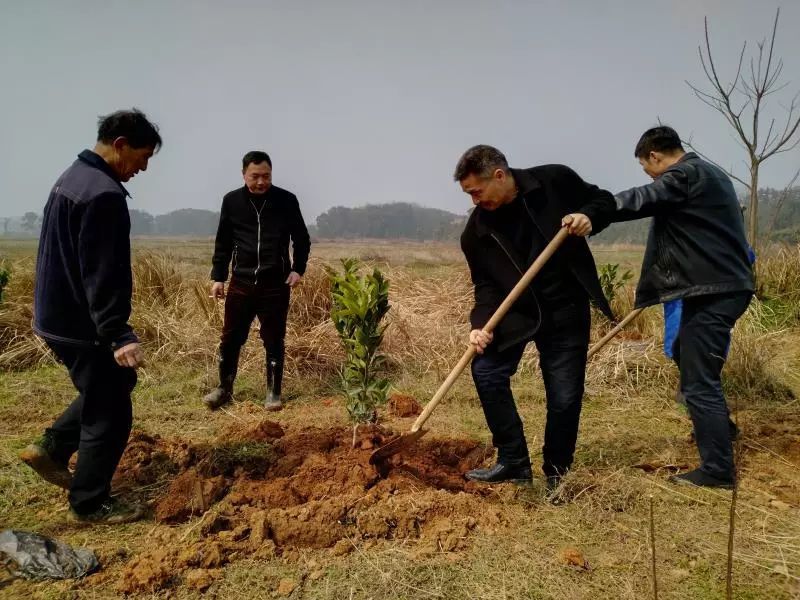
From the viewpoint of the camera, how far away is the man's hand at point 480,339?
3094 millimetres

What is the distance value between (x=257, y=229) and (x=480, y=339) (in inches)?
104

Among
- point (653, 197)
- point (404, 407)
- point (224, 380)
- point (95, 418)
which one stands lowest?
point (404, 407)

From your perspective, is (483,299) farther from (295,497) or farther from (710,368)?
(295,497)

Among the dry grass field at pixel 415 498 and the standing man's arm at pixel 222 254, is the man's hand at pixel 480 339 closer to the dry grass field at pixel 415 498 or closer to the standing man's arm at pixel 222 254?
the dry grass field at pixel 415 498

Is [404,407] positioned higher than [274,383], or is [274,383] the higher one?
[274,383]

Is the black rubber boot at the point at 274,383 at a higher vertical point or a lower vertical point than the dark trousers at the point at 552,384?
lower

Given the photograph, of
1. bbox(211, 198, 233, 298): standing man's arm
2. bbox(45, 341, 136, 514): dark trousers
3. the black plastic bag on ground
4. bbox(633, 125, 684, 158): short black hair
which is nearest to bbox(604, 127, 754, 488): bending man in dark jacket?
bbox(633, 125, 684, 158): short black hair

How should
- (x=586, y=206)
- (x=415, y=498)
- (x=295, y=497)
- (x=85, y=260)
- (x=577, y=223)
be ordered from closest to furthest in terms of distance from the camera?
(x=85, y=260) < (x=577, y=223) < (x=586, y=206) < (x=415, y=498) < (x=295, y=497)

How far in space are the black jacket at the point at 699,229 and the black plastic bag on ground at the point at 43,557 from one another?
126 inches

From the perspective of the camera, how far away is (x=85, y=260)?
2697mm

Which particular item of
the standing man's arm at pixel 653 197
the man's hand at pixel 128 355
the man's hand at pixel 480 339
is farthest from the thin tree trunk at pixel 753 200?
the man's hand at pixel 128 355

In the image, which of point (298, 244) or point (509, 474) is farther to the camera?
point (298, 244)

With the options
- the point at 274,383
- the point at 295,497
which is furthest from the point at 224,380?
the point at 295,497

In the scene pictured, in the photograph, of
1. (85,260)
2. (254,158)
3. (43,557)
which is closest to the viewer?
(43,557)
